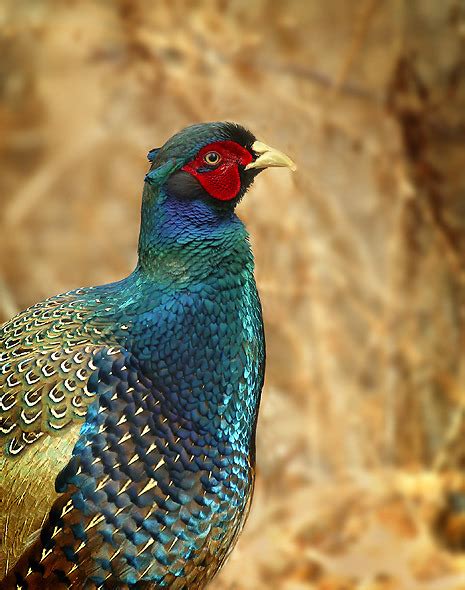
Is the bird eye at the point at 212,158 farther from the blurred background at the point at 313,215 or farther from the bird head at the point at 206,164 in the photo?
the blurred background at the point at 313,215

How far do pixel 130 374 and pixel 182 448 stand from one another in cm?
23

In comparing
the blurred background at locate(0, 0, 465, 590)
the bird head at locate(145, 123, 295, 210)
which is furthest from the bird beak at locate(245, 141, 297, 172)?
the blurred background at locate(0, 0, 465, 590)

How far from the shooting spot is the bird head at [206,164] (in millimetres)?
2451

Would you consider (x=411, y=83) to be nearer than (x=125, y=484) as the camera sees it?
No

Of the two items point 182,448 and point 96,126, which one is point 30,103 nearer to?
point 96,126

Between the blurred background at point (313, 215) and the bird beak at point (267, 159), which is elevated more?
the blurred background at point (313, 215)

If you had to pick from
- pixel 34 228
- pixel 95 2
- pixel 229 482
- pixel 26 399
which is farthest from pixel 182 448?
pixel 95 2

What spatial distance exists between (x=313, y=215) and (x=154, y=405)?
6.75ft

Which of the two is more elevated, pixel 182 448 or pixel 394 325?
pixel 394 325

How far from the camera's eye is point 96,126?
14.0 ft

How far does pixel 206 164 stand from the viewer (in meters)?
2.45

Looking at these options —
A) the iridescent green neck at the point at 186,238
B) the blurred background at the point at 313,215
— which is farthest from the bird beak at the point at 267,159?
the blurred background at the point at 313,215

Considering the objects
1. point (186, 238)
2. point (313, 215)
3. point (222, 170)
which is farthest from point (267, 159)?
point (313, 215)

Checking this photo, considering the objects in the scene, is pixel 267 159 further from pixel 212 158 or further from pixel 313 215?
pixel 313 215
